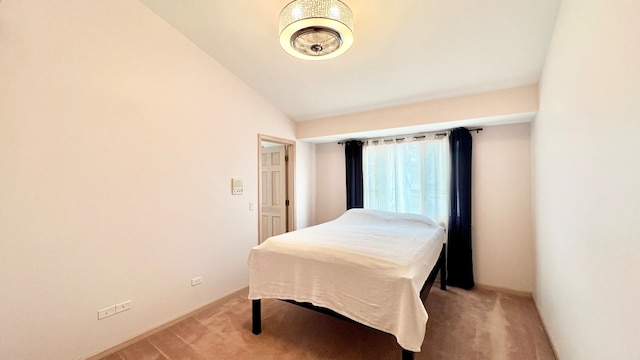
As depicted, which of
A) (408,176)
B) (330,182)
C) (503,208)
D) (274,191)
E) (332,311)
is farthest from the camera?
(330,182)

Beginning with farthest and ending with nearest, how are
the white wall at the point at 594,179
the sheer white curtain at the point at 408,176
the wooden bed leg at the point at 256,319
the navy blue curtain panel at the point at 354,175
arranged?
the navy blue curtain panel at the point at 354,175 < the sheer white curtain at the point at 408,176 < the wooden bed leg at the point at 256,319 < the white wall at the point at 594,179

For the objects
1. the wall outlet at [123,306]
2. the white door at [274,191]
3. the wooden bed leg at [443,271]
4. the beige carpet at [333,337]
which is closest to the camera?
the beige carpet at [333,337]

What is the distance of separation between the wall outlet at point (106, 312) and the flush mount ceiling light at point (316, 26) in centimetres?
256

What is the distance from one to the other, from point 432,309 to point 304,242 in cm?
166

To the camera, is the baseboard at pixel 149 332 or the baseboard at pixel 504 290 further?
the baseboard at pixel 504 290

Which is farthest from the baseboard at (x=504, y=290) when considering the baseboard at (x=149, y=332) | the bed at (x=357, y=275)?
the baseboard at (x=149, y=332)

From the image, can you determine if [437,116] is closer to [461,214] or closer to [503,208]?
[461,214]

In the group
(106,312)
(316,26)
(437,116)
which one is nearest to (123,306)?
(106,312)

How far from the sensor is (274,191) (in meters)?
4.48

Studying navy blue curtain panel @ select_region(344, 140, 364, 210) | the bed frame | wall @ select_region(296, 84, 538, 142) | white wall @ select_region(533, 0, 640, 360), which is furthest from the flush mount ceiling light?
navy blue curtain panel @ select_region(344, 140, 364, 210)

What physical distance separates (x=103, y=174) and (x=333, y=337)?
7.93ft

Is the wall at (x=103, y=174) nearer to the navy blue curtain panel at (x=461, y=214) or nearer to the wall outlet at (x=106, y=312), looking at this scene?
the wall outlet at (x=106, y=312)

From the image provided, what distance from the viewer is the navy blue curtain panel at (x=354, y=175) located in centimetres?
421

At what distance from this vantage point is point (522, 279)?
3113mm
